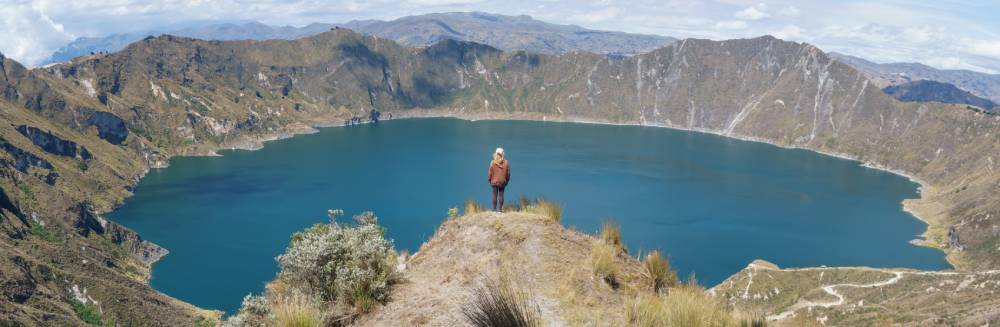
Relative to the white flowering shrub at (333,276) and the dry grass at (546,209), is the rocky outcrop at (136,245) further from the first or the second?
the dry grass at (546,209)

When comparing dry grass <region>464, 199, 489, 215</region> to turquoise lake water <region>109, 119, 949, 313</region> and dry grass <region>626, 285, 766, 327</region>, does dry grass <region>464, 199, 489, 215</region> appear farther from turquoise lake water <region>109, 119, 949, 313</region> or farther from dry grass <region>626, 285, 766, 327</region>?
turquoise lake water <region>109, 119, 949, 313</region>

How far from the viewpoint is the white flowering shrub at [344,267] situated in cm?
1350

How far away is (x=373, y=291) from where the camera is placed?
44.7 feet

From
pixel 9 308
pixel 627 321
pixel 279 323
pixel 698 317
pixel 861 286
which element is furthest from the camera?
pixel 861 286

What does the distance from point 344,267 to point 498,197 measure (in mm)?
7239

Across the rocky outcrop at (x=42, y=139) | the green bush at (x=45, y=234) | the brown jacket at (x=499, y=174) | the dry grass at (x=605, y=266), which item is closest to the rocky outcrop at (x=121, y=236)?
the green bush at (x=45, y=234)

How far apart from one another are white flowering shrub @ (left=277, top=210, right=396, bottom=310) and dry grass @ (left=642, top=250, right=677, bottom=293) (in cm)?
635

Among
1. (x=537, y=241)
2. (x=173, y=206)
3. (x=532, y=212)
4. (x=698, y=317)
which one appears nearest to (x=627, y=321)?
(x=698, y=317)

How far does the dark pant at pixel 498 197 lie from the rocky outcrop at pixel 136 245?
130009mm

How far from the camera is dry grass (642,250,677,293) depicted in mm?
14758

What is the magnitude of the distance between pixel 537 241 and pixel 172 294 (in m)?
114

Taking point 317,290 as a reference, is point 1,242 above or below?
below

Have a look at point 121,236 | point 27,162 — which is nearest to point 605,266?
point 121,236

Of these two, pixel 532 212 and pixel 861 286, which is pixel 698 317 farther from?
pixel 861 286
